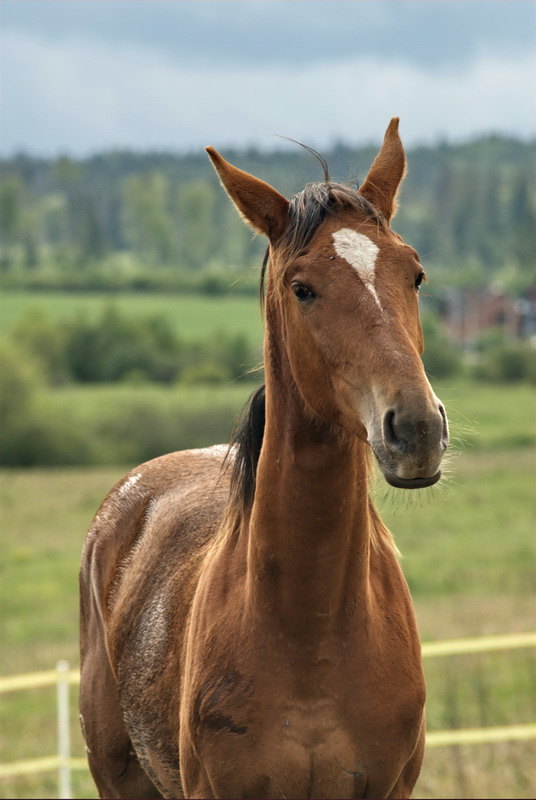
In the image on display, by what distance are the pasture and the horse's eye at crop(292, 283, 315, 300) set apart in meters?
0.62

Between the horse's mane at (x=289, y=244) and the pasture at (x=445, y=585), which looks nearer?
the horse's mane at (x=289, y=244)

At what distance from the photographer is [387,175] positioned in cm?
357

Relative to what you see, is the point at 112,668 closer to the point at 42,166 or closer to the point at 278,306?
the point at 278,306

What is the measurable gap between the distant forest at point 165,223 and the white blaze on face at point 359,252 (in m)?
72.4

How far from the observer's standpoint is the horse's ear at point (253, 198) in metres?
3.29

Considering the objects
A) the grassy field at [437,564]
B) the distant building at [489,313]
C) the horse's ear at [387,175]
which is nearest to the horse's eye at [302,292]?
the horse's ear at [387,175]

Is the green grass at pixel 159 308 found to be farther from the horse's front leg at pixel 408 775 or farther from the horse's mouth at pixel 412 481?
the horse's mouth at pixel 412 481

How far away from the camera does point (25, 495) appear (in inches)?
1406

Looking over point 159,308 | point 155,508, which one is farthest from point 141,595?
point 159,308

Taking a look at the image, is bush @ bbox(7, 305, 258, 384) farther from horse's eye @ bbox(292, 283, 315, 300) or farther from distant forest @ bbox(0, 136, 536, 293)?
horse's eye @ bbox(292, 283, 315, 300)

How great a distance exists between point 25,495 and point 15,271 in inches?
2103

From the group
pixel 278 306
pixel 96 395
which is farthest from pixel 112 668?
pixel 96 395

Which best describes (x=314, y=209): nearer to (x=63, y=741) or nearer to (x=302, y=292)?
(x=302, y=292)

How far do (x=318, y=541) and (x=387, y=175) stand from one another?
1.26m
